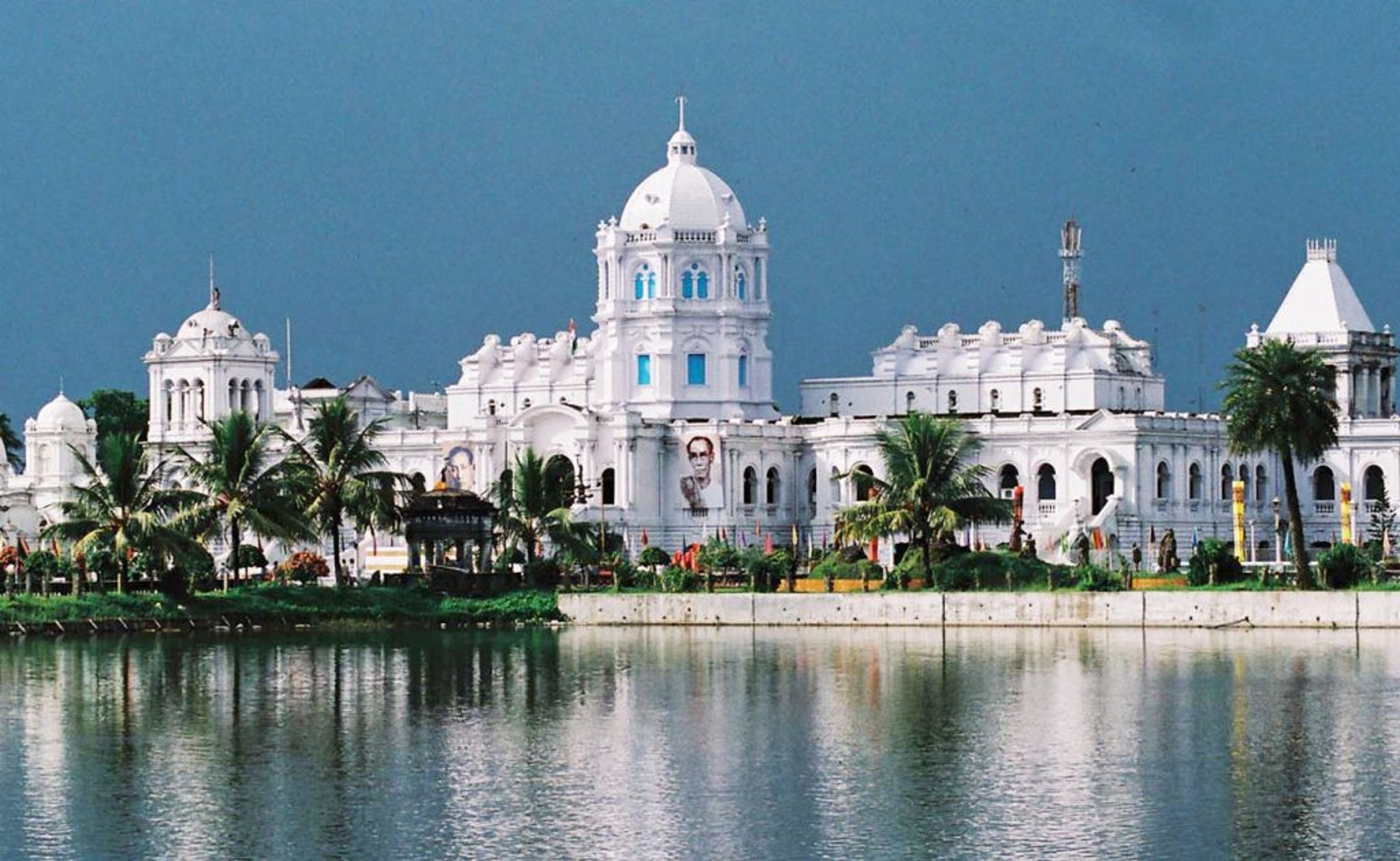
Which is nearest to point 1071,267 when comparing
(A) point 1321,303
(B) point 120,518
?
(A) point 1321,303

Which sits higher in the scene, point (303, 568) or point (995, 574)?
point (303, 568)

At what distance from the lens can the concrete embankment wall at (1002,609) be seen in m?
72.4

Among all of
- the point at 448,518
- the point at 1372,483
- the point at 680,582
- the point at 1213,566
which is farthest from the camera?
the point at 1372,483

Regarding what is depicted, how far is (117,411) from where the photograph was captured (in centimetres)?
14888

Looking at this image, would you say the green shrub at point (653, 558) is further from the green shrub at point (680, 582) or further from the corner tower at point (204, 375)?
the corner tower at point (204, 375)

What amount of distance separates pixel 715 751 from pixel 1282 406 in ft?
113

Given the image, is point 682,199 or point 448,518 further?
point 682,199

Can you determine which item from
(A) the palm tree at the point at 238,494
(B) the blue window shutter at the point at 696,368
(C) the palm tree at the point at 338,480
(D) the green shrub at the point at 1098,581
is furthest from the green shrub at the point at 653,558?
(D) the green shrub at the point at 1098,581

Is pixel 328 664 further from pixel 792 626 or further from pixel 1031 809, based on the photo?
pixel 1031 809

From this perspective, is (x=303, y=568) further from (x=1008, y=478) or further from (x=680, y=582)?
(x=1008, y=478)

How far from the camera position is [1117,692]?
55469 millimetres

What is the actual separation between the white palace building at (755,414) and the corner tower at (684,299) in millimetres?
86

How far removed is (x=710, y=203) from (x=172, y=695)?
63007 millimetres

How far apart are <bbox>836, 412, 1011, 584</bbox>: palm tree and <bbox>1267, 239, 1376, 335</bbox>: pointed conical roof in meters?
35.3
